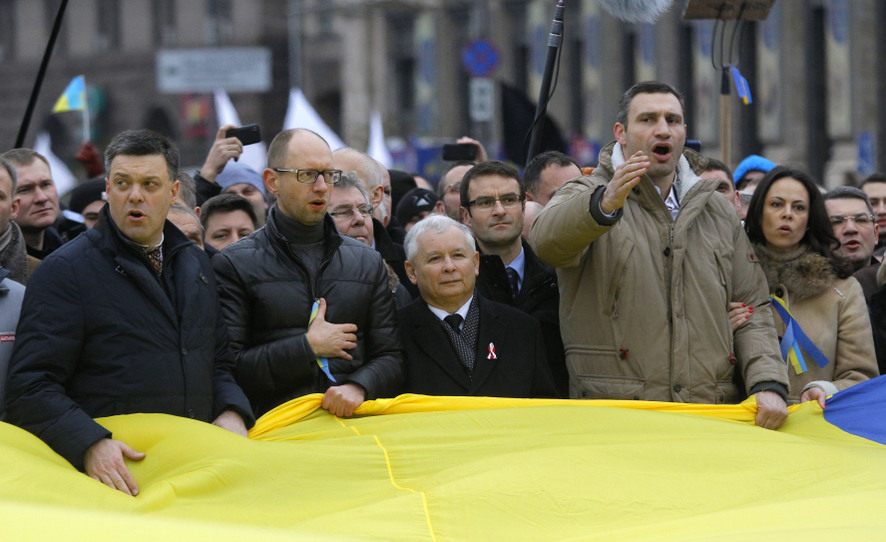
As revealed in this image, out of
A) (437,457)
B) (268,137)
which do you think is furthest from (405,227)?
(268,137)

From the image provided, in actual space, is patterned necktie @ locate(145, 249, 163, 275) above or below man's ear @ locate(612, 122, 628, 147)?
below

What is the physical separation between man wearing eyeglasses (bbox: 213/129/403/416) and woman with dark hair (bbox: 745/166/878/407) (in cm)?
173

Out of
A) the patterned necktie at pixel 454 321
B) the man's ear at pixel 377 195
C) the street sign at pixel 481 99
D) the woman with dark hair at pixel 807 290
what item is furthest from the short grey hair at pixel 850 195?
the street sign at pixel 481 99

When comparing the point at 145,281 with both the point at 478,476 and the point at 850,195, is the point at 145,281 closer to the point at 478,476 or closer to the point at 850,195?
the point at 478,476

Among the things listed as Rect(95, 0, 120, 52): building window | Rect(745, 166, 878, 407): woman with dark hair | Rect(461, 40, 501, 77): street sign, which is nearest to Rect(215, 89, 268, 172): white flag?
Rect(461, 40, 501, 77): street sign

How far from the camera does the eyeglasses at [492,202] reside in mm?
5836

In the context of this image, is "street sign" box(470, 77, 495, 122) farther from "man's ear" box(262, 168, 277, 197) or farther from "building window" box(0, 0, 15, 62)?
"building window" box(0, 0, 15, 62)

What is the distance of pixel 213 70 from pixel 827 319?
2411cm

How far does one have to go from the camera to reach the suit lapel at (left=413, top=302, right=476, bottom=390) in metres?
5.12

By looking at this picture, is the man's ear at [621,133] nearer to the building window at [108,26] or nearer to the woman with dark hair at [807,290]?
the woman with dark hair at [807,290]

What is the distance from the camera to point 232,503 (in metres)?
3.98

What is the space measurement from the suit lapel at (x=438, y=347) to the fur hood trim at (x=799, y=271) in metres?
1.47

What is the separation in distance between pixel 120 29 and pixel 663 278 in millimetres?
48581

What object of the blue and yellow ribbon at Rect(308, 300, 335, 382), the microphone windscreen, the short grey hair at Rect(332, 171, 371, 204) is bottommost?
the blue and yellow ribbon at Rect(308, 300, 335, 382)
